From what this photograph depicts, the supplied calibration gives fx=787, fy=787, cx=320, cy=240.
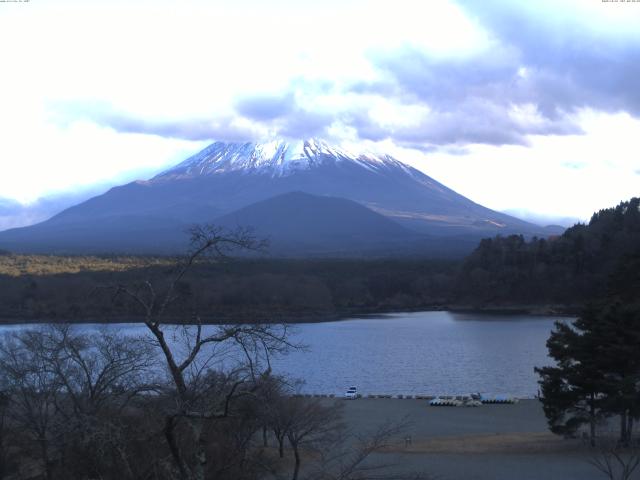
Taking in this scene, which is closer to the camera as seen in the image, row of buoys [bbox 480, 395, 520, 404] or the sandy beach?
the sandy beach

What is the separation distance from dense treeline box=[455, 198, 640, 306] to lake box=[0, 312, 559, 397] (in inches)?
472

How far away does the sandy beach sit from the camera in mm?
12844

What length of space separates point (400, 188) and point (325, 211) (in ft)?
96.6

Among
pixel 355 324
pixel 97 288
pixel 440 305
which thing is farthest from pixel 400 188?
pixel 97 288

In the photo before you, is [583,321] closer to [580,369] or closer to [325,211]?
[580,369]

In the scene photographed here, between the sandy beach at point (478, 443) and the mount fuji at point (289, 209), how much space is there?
75471 millimetres

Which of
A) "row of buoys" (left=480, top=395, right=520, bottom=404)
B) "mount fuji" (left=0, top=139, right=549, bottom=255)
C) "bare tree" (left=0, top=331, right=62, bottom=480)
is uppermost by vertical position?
"mount fuji" (left=0, top=139, right=549, bottom=255)

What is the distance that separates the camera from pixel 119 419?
5.96 metres

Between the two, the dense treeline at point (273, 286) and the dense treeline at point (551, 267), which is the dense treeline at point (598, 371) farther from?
the dense treeline at point (551, 267)

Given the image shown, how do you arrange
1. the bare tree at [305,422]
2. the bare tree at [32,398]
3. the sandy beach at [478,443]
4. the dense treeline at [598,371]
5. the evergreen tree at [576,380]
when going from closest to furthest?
the bare tree at [32,398] < the bare tree at [305,422] < the sandy beach at [478,443] < the dense treeline at [598,371] < the evergreen tree at [576,380]

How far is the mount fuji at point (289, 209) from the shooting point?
114 m

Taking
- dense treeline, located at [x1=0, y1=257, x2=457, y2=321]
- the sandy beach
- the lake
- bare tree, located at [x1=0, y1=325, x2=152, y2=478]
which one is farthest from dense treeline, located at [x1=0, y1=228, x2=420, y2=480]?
dense treeline, located at [x1=0, y1=257, x2=457, y2=321]

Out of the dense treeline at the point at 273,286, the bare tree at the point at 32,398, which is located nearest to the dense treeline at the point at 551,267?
the dense treeline at the point at 273,286

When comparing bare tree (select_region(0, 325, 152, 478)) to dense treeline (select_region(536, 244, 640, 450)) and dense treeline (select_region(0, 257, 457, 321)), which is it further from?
dense treeline (select_region(0, 257, 457, 321))
